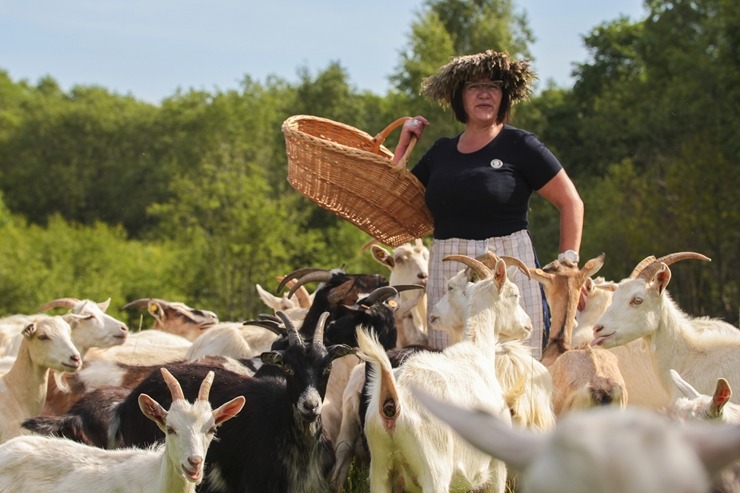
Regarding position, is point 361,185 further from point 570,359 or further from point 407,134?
point 570,359

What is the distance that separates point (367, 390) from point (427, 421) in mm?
611

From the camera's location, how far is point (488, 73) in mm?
6539

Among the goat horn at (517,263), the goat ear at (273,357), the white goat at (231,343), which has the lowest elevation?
the white goat at (231,343)

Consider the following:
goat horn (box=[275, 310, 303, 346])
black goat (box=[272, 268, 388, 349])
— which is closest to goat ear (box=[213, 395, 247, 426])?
goat horn (box=[275, 310, 303, 346])

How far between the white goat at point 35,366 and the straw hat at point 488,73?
10.3 feet

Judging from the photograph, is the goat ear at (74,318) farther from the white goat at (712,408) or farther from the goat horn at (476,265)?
the white goat at (712,408)

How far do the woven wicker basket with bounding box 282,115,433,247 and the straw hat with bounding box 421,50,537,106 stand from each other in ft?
1.56

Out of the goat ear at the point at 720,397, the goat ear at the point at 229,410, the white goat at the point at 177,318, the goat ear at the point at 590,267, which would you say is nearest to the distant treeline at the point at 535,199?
the white goat at the point at 177,318

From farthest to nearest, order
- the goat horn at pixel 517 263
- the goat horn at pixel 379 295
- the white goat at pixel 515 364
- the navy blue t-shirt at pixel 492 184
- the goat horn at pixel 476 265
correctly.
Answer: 1. the goat horn at pixel 379 295
2. the navy blue t-shirt at pixel 492 184
3. the goat horn at pixel 517 263
4. the goat horn at pixel 476 265
5. the white goat at pixel 515 364

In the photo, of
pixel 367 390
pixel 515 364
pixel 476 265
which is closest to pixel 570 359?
pixel 515 364

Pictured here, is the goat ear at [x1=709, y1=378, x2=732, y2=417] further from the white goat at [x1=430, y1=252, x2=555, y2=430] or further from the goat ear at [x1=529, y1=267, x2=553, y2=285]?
the goat ear at [x1=529, y1=267, x2=553, y2=285]

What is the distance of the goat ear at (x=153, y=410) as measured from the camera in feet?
17.3

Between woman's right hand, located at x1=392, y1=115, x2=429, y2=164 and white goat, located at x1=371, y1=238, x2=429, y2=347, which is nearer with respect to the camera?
woman's right hand, located at x1=392, y1=115, x2=429, y2=164

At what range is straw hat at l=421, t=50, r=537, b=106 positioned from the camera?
257 inches
